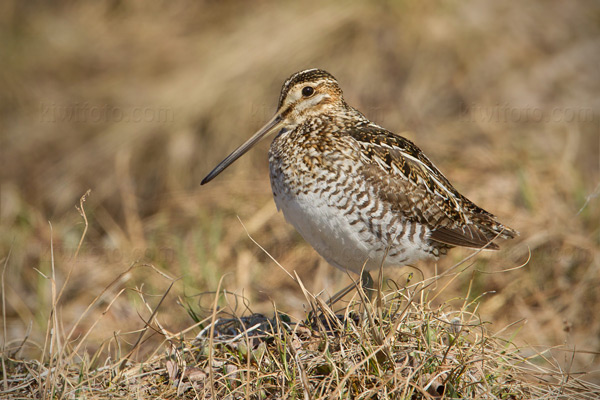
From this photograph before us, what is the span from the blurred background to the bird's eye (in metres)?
1.84

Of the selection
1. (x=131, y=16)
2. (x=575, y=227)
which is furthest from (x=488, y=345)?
(x=131, y=16)

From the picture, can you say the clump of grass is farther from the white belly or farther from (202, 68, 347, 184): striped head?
(202, 68, 347, 184): striped head

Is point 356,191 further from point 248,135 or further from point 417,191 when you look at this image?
point 248,135

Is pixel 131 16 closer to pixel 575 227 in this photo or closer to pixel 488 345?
pixel 575 227

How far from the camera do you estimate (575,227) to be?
5410mm
